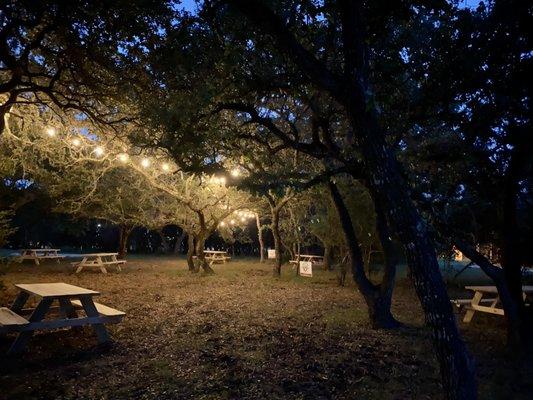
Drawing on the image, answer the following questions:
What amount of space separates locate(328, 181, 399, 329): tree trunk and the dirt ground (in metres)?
0.30

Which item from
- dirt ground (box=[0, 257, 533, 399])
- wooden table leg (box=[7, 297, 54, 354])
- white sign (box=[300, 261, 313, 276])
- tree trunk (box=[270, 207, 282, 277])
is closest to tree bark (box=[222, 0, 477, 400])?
dirt ground (box=[0, 257, 533, 399])

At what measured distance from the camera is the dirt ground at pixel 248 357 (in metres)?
4.87

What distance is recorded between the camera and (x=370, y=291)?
28.0 ft

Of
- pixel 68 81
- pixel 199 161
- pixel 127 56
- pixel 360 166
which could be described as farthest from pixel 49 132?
pixel 360 166

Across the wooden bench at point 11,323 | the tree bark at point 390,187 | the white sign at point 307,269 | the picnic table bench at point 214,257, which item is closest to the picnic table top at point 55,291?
the wooden bench at point 11,323

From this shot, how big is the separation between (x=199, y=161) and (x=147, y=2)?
3.21 meters

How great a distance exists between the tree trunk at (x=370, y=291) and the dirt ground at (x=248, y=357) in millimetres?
299

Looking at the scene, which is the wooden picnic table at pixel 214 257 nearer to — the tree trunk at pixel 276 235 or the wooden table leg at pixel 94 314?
the tree trunk at pixel 276 235

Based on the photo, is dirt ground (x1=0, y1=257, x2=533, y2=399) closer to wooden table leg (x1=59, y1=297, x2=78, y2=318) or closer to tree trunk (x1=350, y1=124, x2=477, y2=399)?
wooden table leg (x1=59, y1=297, x2=78, y2=318)

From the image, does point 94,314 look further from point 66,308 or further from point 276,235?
point 276,235

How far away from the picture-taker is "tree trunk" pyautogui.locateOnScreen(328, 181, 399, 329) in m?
8.24

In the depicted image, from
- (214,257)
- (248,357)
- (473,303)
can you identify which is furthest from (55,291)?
(214,257)

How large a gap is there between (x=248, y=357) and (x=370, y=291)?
11.5 feet

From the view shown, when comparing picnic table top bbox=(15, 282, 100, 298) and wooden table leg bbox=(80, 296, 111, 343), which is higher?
picnic table top bbox=(15, 282, 100, 298)
